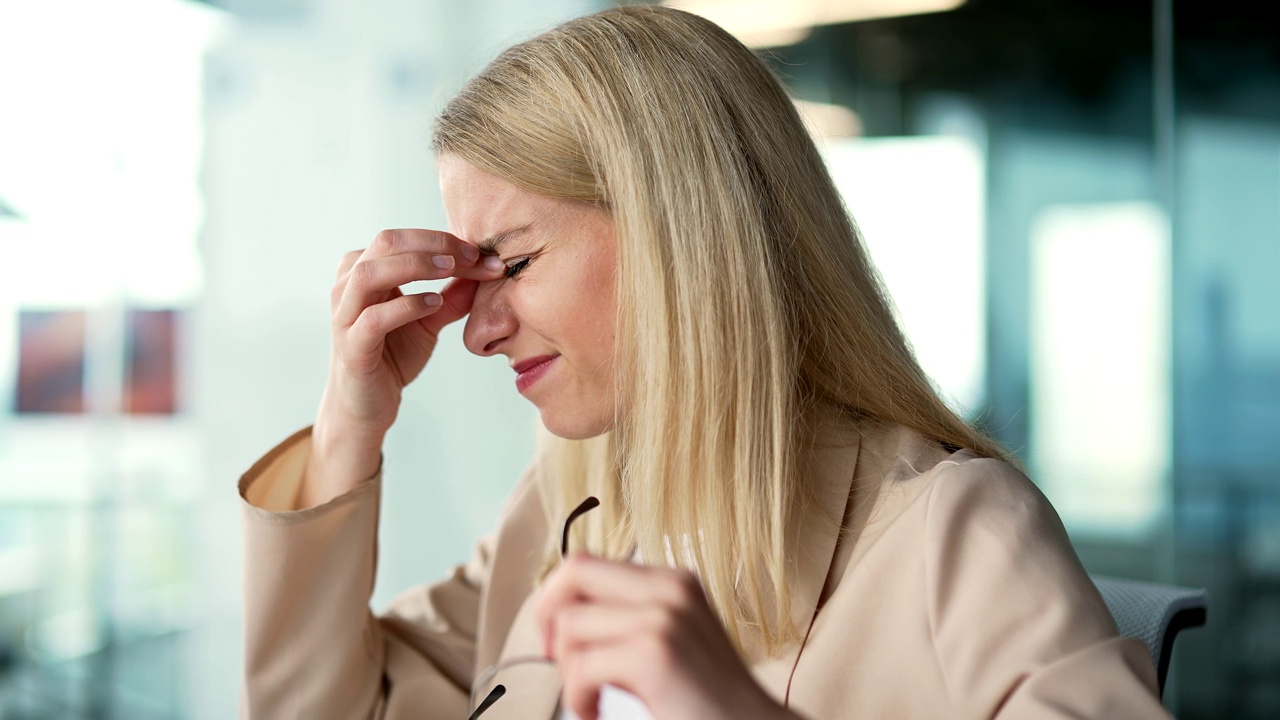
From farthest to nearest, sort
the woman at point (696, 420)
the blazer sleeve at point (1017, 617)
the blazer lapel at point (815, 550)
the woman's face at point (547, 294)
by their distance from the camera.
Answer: the woman's face at point (547, 294) → the blazer lapel at point (815, 550) → the woman at point (696, 420) → the blazer sleeve at point (1017, 617)

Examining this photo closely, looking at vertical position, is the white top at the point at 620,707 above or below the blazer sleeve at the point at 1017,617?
below

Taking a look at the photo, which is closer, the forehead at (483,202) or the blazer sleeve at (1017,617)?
the blazer sleeve at (1017,617)

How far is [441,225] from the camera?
3.41 metres

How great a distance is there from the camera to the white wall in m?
3.41

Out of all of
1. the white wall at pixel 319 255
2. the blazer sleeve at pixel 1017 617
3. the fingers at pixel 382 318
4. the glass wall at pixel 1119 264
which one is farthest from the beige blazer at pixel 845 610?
the white wall at pixel 319 255

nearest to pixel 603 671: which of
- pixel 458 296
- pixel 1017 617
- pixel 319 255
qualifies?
pixel 1017 617

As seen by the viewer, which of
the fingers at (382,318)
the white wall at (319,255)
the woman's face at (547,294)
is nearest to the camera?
the woman's face at (547,294)

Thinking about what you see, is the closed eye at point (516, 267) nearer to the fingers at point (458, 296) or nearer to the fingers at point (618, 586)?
the fingers at point (458, 296)

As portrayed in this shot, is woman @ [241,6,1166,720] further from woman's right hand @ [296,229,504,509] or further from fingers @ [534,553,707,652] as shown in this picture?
fingers @ [534,553,707,652]

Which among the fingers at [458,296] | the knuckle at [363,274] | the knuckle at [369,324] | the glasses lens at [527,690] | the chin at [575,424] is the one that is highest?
the knuckle at [363,274]

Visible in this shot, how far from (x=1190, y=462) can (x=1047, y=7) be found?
3.72 feet

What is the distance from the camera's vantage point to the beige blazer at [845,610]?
0.79 m

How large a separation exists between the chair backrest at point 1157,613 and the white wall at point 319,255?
2475 millimetres

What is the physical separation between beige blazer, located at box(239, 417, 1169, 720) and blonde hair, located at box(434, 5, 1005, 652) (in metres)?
0.06
